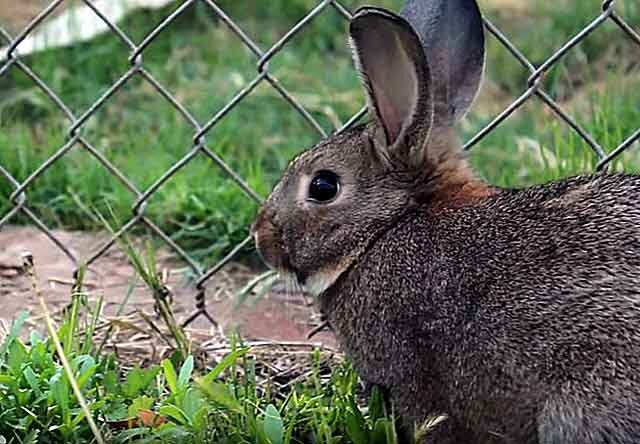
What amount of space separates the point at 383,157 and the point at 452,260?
34cm

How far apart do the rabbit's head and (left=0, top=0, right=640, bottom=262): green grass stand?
74 centimetres

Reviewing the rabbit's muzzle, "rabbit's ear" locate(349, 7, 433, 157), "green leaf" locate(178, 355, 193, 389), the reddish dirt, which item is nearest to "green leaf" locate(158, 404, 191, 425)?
"green leaf" locate(178, 355, 193, 389)

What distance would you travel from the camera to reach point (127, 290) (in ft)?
14.0

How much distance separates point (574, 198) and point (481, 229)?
206mm

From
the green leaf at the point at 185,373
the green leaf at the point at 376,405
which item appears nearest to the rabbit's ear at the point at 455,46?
the green leaf at the point at 376,405

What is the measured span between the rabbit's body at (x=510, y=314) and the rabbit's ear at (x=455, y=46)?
0.32 metres

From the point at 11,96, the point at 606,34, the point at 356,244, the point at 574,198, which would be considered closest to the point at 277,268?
the point at 356,244

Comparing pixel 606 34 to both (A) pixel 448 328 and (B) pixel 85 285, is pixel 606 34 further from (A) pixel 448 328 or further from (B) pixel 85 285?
(A) pixel 448 328

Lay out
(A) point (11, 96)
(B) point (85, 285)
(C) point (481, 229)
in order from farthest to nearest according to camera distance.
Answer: (A) point (11, 96) < (B) point (85, 285) < (C) point (481, 229)

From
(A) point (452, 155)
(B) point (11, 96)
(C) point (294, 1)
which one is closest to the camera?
(A) point (452, 155)

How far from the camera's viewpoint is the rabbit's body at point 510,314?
2875 mm

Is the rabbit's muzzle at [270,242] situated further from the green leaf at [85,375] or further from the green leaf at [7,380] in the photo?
the green leaf at [7,380]

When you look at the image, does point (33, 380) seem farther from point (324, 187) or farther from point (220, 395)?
point (324, 187)

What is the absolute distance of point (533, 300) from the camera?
2986mm
